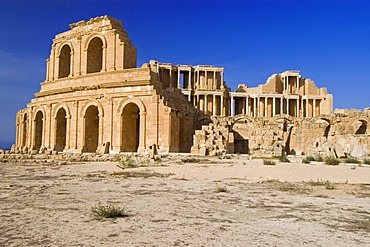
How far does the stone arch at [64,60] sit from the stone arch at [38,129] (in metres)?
3.82

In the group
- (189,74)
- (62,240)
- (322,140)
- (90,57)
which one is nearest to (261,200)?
(62,240)

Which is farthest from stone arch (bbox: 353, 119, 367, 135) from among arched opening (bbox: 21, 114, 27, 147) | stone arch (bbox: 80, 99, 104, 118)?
arched opening (bbox: 21, 114, 27, 147)

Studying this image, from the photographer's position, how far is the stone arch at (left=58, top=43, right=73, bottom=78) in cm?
2752

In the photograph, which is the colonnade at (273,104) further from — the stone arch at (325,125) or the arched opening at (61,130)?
the arched opening at (61,130)

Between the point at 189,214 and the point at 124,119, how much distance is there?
60.0 feet

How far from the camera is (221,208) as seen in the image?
217 inches

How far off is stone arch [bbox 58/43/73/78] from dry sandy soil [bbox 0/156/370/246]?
839 inches

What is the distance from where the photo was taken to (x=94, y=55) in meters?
26.2

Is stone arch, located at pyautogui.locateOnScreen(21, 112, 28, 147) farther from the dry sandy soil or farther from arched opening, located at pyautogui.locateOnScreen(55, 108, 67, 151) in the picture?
the dry sandy soil

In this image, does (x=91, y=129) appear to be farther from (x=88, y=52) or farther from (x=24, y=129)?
(x=24, y=129)

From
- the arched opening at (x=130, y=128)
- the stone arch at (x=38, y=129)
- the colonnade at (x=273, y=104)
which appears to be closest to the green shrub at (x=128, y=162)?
the arched opening at (x=130, y=128)

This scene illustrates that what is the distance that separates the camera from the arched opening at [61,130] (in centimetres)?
2622

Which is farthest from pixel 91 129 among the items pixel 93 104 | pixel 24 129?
pixel 24 129

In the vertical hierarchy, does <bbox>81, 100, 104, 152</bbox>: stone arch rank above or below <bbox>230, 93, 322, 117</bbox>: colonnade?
below
